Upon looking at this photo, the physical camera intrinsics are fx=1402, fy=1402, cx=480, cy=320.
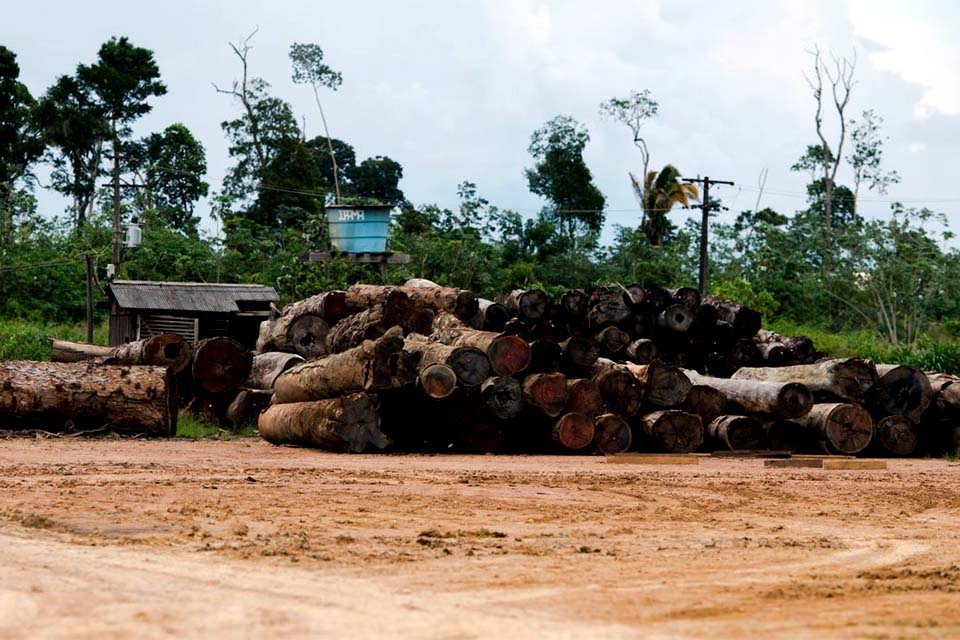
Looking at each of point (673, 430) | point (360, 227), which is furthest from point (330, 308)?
point (360, 227)

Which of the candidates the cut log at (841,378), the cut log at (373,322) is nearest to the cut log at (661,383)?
the cut log at (841,378)

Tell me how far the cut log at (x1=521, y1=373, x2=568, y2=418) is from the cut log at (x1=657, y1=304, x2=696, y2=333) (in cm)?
576

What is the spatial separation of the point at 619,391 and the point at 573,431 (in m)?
1.03

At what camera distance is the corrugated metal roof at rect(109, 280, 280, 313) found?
33062 mm

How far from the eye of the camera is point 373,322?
2136 cm

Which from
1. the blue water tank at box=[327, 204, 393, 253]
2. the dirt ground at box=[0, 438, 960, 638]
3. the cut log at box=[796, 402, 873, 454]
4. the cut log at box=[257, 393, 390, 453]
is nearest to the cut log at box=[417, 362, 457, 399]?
the cut log at box=[257, 393, 390, 453]

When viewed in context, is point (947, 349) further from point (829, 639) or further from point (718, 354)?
point (829, 639)

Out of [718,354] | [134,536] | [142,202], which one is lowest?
[134,536]

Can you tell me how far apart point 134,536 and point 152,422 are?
12.1m

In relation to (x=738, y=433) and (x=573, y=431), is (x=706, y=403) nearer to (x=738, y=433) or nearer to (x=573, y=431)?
(x=738, y=433)

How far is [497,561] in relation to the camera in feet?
25.5

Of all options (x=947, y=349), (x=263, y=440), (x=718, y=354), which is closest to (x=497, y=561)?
(x=263, y=440)

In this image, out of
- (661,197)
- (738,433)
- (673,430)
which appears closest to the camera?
(673,430)

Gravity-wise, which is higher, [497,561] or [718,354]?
[718,354]
